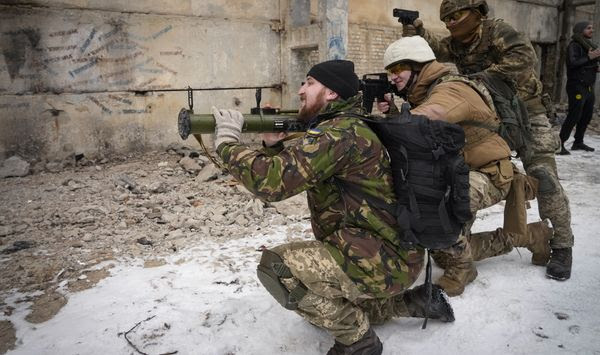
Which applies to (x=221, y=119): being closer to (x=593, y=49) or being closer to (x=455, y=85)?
(x=455, y=85)

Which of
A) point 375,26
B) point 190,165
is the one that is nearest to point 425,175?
point 190,165

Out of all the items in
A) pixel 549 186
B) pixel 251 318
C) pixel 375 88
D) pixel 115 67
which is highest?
pixel 115 67

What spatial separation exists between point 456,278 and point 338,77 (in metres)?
1.48

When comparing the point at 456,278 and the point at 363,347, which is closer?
the point at 363,347

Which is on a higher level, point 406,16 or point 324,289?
point 406,16

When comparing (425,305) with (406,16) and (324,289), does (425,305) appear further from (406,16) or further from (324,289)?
(406,16)

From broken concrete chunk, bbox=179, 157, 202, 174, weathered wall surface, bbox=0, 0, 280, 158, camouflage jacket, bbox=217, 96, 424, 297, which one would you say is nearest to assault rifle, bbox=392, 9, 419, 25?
camouflage jacket, bbox=217, 96, 424, 297

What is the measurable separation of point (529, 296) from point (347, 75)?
1.78 meters

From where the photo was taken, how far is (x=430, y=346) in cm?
207

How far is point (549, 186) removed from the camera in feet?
9.20

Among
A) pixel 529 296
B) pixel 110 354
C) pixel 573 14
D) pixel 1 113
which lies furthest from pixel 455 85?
pixel 573 14

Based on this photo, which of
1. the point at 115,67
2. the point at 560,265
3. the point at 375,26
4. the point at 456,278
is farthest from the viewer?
the point at 375,26

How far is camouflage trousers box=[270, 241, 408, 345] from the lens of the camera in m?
1.80

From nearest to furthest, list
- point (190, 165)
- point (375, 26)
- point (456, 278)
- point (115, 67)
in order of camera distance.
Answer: point (456, 278), point (190, 165), point (115, 67), point (375, 26)
